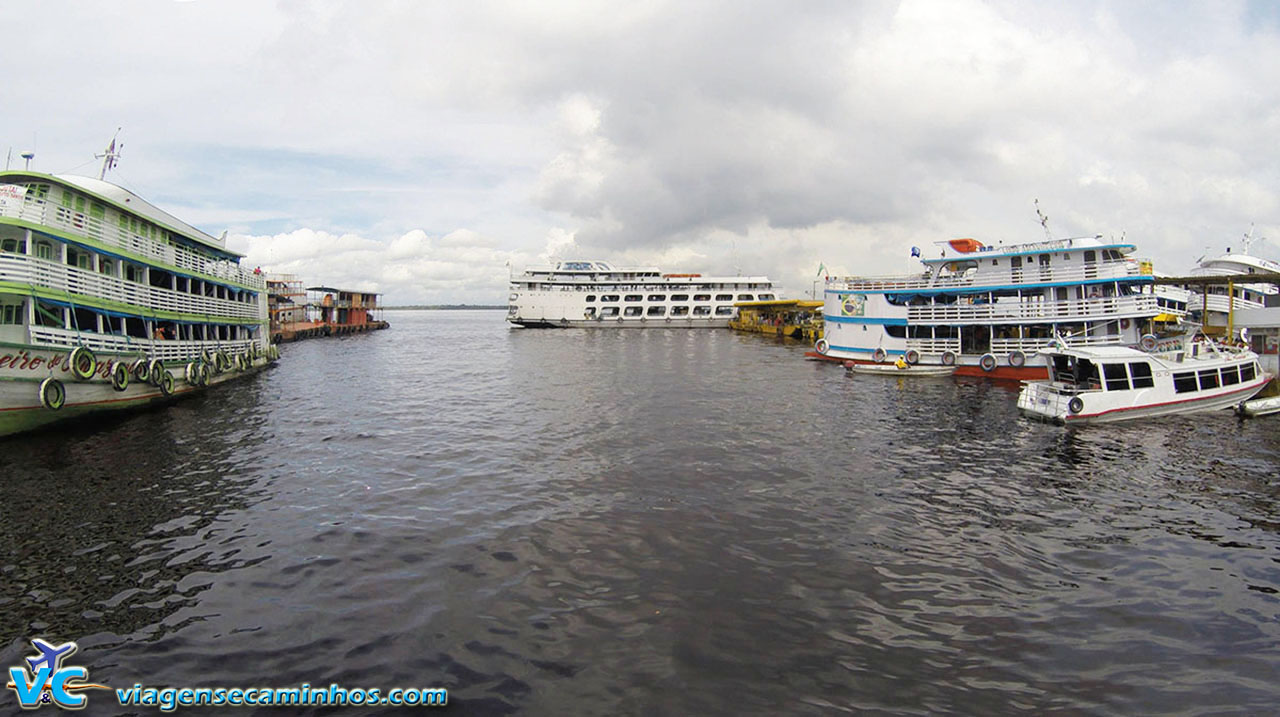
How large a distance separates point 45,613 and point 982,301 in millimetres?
44313

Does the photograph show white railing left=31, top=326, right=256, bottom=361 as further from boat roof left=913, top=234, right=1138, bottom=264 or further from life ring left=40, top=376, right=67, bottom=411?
boat roof left=913, top=234, right=1138, bottom=264

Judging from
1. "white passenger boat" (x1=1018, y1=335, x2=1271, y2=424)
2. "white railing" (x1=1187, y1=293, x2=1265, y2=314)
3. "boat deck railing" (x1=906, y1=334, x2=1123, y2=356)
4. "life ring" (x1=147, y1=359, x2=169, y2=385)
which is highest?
"white railing" (x1=1187, y1=293, x2=1265, y2=314)

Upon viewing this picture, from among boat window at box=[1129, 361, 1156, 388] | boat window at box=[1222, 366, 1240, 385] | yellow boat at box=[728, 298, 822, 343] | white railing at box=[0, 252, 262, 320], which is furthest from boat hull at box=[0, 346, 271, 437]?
yellow boat at box=[728, 298, 822, 343]

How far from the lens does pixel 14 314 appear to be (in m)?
19.5

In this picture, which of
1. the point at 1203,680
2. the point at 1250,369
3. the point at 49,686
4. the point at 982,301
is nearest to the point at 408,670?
the point at 49,686

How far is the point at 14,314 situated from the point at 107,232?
531 cm

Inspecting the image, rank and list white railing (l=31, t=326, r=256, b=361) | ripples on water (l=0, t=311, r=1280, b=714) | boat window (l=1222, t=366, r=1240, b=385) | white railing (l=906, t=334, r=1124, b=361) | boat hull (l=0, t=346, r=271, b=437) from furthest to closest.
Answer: white railing (l=906, t=334, r=1124, b=361), boat window (l=1222, t=366, r=1240, b=385), white railing (l=31, t=326, r=256, b=361), boat hull (l=0, t=346, r=271, b=437), ripples on water (l=0, t=311, r=1280, b=714)

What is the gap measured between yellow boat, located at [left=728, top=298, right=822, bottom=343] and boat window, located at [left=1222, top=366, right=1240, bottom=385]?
1837 inches

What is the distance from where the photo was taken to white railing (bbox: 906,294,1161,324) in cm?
3312

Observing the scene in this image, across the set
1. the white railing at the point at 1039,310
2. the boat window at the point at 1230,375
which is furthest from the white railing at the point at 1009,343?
the boat window at the point at 1230,375

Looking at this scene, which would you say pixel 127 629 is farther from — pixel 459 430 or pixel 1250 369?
pixel 1250 369

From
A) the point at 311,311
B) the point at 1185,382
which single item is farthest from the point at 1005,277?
the point at 311,311

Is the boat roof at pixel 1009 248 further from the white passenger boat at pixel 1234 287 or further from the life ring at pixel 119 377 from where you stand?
the life ring at pixel 119 377

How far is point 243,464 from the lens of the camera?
1712cm
